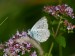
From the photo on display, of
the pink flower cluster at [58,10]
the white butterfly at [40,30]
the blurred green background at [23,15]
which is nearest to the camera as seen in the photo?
the white butterfly at [40,30]

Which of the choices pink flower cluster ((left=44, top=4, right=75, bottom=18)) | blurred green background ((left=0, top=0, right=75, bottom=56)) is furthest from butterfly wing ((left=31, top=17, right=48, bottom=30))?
blurred green background ((left=0, top=0, right=75, bottom=56))

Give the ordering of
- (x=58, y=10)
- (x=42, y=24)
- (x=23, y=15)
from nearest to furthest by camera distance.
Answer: (x=42, y=24) < (x=58, y=10) < (x=23, y=15)

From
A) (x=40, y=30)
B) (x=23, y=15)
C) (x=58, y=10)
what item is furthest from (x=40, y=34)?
(x=23, y=15)

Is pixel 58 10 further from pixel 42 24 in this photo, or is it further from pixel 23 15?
pixel 23 15

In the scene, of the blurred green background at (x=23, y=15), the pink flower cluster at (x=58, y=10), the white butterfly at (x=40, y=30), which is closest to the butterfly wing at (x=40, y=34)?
the white butterfly at (x=40, y=30)

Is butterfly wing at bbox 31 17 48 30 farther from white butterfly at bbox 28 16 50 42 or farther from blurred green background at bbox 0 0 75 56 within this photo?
blurred green background at bbox 0 0 75 56

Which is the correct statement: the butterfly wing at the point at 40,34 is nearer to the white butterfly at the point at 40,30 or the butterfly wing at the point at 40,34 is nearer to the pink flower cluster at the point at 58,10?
the white butterfly at the point at 40,30
